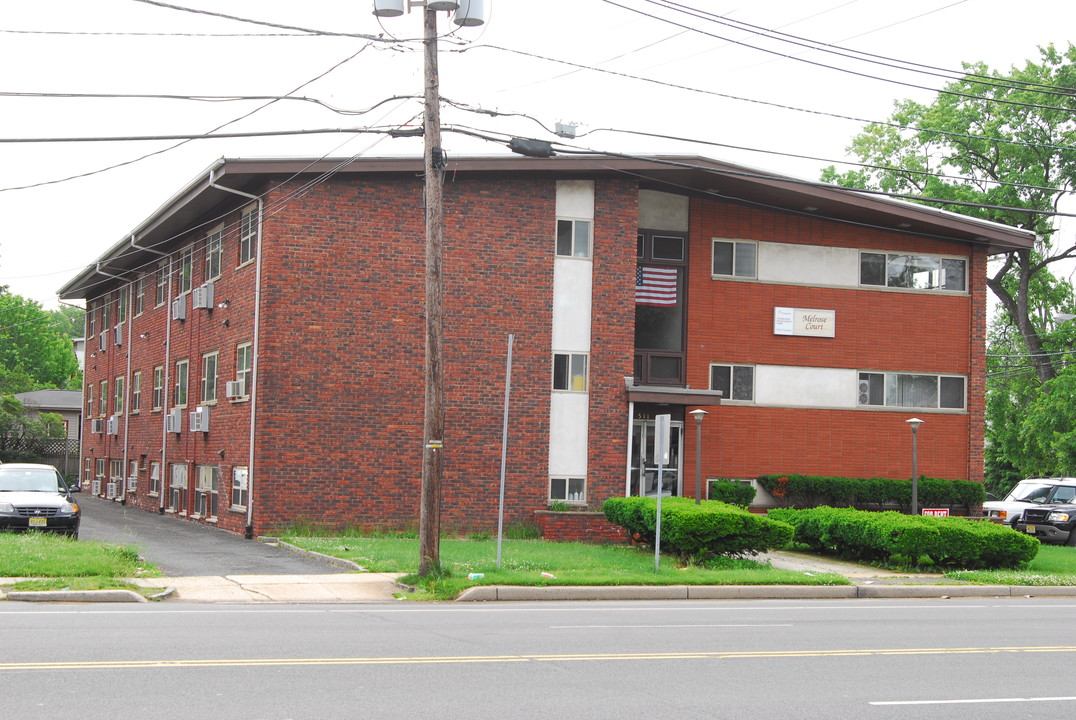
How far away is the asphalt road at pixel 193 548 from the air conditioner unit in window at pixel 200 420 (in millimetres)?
2445

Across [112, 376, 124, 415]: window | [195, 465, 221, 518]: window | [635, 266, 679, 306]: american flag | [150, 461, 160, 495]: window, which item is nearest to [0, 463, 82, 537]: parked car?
[195, 465, 221, 518]: window

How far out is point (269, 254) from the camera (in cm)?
2488

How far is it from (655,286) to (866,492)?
24.7 ft

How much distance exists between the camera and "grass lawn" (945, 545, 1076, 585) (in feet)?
67.2

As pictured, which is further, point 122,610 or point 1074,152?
point 1074,152

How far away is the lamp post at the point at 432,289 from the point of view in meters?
17.3

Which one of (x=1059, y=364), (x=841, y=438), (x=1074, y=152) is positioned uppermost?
(x=1074, y=152)

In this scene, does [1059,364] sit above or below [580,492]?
above


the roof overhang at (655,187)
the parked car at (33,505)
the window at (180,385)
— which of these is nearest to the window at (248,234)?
the roof overhang at (655,187)

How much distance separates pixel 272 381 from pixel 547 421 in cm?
A: 625

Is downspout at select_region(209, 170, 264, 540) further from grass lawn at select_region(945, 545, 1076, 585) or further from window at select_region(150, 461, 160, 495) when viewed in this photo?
grass lawn at select_region(945, 545, 1076, 585)

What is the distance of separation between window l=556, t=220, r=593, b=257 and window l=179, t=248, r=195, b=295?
11740mm

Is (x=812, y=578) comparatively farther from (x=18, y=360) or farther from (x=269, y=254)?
(x=18, y=360)

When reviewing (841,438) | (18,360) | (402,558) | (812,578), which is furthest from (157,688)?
(18,360)
